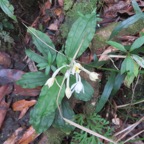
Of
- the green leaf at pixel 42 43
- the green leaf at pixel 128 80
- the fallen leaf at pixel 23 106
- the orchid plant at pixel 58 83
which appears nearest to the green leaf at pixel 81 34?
the orchid plant at pixel 58 83

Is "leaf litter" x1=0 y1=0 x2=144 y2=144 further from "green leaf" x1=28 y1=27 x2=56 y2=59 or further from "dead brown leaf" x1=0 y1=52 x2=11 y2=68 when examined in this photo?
"green leaf" x1=28 y1=27 x2=56 y2=59

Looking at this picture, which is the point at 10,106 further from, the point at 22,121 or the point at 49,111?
the point at 49,111

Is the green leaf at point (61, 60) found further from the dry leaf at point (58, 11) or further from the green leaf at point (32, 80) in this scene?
the dry leaf at point (58, 11)

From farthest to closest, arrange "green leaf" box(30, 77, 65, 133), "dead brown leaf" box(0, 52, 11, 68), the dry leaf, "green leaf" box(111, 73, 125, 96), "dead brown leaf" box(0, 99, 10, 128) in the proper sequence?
the dry leaf → "dead brown leaf" box(0, 52, 11, 68) → "dead brown leaf" box(0, 99, 10, 128) → "green leaf" box(111, 73, 125, 96) → "green leaf" box(30, 77, 65, 133)

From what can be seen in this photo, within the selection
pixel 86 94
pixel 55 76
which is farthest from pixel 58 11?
pixel 86 94

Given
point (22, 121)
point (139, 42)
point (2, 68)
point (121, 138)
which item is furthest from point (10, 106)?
point (139, 42)

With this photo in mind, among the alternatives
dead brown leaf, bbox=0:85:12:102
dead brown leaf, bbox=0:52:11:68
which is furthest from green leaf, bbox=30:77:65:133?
dead brown leaf, bbox=0:52:11:68

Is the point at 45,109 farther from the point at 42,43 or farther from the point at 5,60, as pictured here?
the point at 5,60
